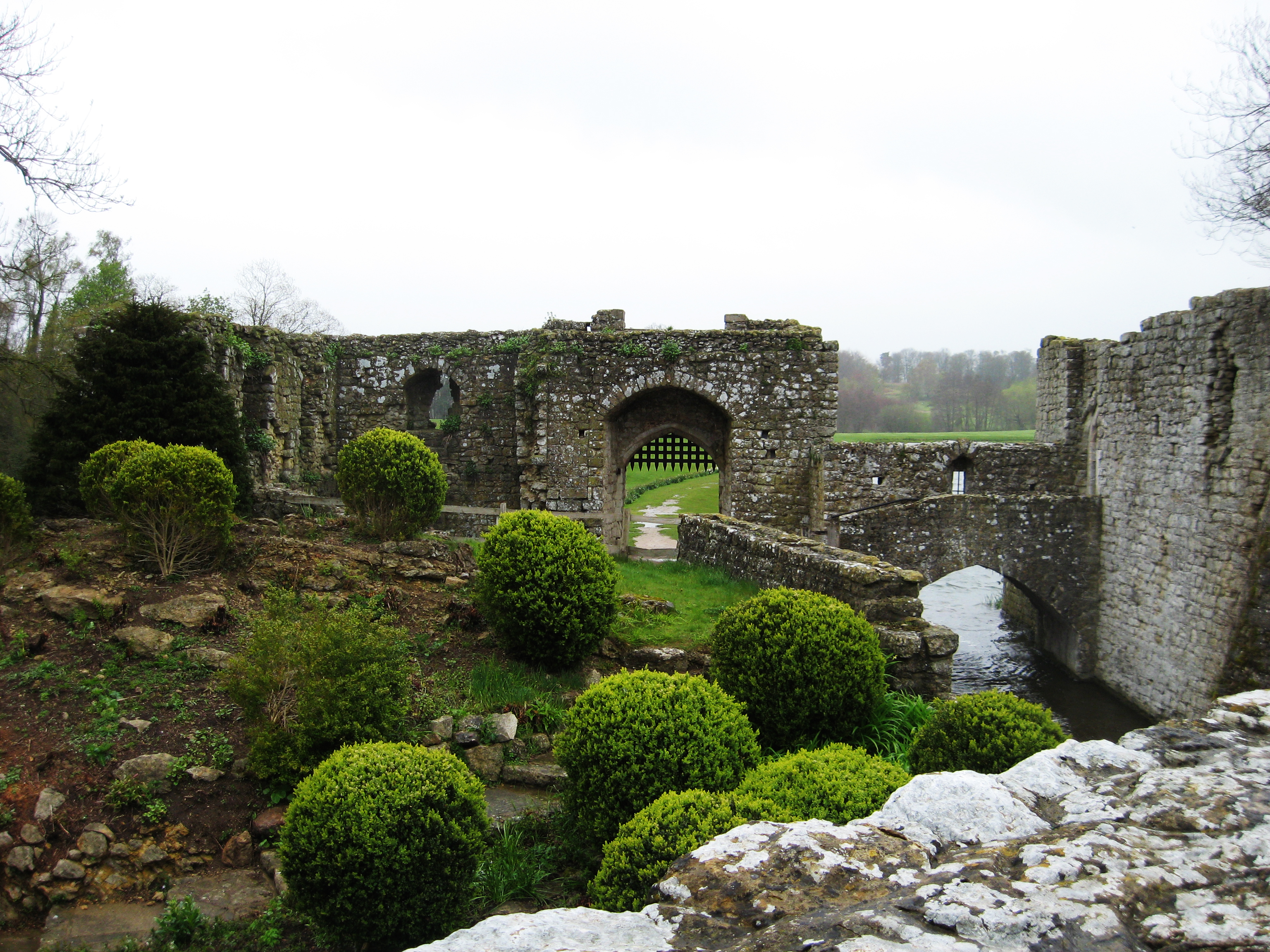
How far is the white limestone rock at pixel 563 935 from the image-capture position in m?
1.87

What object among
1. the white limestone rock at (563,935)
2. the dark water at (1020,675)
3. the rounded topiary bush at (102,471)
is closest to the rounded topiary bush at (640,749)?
the white limestone rock at (563,935)

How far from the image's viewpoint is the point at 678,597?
9.44m

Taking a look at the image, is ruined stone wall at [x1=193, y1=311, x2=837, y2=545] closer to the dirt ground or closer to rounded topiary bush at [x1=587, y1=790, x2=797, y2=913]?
the dirt ground

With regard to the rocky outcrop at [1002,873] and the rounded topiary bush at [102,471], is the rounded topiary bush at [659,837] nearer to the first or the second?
the rocky outcrop at [1002,873]

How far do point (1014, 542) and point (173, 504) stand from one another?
1303cm

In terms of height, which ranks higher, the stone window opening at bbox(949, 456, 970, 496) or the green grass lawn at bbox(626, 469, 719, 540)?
the stone window opening at bbox(949, 456, 970, 496)

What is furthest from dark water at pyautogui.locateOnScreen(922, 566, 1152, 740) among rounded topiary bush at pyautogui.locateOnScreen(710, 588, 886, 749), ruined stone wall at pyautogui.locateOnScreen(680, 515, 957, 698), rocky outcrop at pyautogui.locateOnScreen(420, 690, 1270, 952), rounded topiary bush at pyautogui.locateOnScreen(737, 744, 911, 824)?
rocky outcrop at pyautogui.locateOnScreen(420, 690, 1270, 952)

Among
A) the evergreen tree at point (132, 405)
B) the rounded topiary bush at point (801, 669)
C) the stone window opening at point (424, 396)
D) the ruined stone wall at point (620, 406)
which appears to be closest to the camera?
the rounded topiary bush at point (801, 669)

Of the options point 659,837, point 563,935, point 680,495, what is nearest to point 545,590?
point 659,837

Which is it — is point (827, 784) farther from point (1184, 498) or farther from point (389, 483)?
point (1184, 498)

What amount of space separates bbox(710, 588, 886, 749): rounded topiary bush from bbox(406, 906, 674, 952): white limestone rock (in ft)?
12.4

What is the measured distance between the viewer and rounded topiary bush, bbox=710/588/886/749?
5.88 meters

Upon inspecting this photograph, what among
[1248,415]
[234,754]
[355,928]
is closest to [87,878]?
[234,754]

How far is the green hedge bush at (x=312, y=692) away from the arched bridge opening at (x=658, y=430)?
10.2 meters
